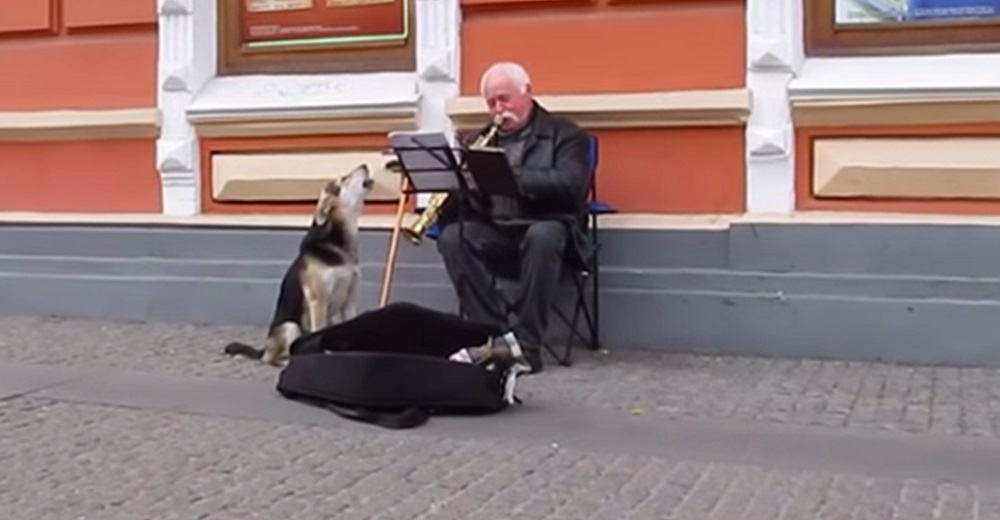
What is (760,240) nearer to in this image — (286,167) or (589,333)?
(589,333)

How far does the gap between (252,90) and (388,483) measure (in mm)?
4818

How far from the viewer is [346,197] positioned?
787 cm

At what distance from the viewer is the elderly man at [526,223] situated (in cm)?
745

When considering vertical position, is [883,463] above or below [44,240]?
below

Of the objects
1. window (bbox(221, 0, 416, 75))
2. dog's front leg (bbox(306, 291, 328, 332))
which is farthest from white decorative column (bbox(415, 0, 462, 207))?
dog's front leg (bbox(306, 291, 328, 332))

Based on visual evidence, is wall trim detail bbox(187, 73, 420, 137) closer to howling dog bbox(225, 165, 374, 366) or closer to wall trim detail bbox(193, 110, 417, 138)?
wall trim detail bbox(193, 110, 417, 138)

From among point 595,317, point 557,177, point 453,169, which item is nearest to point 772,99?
point 557,177

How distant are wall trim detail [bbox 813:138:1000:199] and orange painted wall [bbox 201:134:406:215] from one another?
2550 millimetres

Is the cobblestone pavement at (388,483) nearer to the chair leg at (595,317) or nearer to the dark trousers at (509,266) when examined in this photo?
the dark trousers at (509,266)

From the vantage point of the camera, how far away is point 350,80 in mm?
9156

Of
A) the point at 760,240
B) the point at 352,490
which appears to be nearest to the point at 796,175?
the point at 760,240

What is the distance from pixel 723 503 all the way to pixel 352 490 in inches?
50.6

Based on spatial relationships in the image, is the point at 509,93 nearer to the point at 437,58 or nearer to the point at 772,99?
the point at 437,58

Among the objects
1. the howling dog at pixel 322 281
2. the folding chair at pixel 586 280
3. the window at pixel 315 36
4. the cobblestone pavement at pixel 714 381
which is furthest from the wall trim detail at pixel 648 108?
the cobblestone pavement at pixel 714 381
